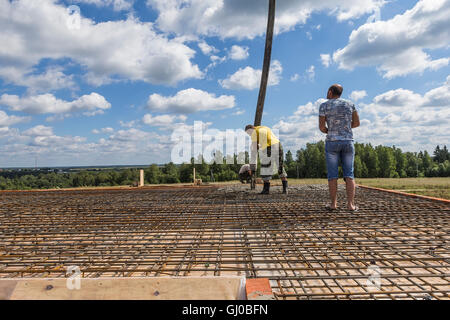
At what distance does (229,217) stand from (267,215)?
437 millimetres

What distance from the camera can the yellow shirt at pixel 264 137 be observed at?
4.91m

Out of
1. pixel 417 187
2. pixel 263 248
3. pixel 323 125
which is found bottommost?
pixel 417 187

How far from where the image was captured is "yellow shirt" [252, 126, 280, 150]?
4908 millimetres

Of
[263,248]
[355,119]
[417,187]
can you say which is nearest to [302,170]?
[417,187]

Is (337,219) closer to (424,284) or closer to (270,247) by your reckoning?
(270,247)

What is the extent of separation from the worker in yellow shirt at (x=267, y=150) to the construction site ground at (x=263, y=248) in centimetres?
176

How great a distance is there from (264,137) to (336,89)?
1.88 m

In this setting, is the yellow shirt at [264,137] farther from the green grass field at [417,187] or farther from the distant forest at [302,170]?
the distant forest at [302,170]

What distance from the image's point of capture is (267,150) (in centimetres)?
500

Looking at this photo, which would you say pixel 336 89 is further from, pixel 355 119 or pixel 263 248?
pixel 263 248

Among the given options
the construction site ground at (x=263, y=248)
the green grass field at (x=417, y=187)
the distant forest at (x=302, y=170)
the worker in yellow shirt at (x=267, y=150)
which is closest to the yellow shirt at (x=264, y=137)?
the worker in yellow shirt at (x=267, y=150)

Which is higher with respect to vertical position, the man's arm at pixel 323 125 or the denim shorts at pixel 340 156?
the man's arm at pixel 323 125

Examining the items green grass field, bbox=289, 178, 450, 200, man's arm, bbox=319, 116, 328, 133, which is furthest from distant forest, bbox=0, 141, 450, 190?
man's arm, bbox=319, 116, 328, 133
